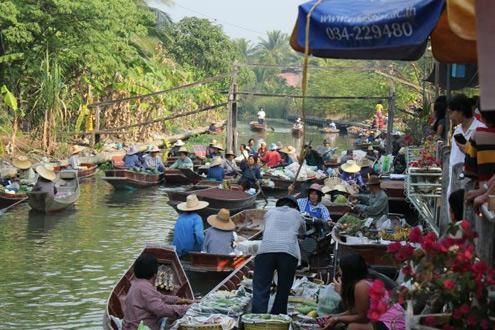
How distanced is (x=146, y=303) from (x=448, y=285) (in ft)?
12.5

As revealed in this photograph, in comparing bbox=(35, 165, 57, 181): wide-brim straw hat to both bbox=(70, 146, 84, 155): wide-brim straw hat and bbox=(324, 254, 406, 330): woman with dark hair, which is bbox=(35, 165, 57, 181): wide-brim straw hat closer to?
bbox=(70, 146, 84, 155): wide-brim straw hat

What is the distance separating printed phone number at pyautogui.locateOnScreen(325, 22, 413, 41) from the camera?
5055 mm

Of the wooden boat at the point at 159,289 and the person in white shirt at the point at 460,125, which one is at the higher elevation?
the person in white shirt at the point at 460,125

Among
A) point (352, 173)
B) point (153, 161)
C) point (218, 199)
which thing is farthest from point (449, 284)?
point (153, 161)

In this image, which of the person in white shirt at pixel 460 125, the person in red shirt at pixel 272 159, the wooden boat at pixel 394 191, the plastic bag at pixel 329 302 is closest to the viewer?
the person in white shirt at pixel 460 125

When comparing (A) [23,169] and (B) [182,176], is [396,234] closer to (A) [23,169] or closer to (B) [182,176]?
(A) [23,169]

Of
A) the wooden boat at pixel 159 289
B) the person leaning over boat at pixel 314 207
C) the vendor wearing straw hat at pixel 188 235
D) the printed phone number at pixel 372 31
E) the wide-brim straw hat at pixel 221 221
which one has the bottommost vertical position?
the wooden boat at pixel 159 289

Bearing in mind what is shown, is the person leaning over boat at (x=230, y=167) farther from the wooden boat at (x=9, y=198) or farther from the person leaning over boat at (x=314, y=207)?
the person leaning over boat at (x=314, y=207)

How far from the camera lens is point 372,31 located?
16.8ft

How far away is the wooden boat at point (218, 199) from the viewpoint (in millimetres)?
17078

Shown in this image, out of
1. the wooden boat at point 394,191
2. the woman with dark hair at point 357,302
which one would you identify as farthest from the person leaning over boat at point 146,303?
the wooden boat at point 394,191

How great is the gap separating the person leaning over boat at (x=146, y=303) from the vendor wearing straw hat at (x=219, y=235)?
4064 mm

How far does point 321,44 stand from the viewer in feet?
17.5

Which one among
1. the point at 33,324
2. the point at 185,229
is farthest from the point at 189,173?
the point at 33,324
